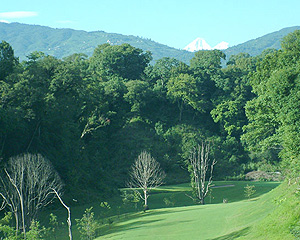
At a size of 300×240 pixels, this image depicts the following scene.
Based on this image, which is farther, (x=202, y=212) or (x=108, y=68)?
(x=108, y=68)

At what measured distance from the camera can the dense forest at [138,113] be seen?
3366 centimetres

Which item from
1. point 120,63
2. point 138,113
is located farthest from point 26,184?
point 120,63

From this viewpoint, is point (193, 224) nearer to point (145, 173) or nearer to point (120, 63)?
point (145, 173)

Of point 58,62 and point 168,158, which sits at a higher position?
point 58,62

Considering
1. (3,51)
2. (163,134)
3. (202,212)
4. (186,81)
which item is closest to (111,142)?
(163,134)

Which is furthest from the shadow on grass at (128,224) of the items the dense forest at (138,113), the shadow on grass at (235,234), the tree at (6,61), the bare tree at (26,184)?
the tree at (6,61)

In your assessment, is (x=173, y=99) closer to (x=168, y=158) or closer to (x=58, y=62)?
(x=168, y=158)

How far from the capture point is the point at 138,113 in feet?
210

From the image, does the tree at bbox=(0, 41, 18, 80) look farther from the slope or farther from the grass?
the slope

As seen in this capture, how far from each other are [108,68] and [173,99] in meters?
12.9

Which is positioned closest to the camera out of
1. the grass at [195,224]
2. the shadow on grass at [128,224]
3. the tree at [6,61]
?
the grass at [195,224]

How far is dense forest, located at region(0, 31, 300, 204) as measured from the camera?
33.7 m

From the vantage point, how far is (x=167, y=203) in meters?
40.9

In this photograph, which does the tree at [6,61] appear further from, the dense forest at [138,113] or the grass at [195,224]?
the grass at [195,224]
